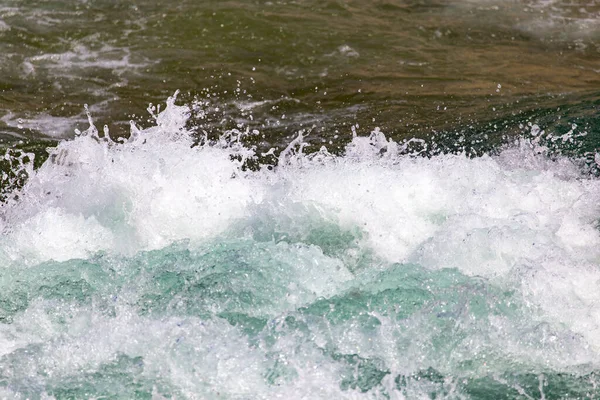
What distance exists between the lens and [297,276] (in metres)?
4.15

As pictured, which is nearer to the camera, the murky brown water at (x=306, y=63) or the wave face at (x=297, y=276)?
the wave face at (x=297, y=276)

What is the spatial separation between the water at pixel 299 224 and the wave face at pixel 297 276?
12mm

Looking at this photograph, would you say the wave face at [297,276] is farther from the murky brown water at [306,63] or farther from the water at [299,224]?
the murky brown water at [306,63]

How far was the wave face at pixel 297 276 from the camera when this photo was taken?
3523 millimetres

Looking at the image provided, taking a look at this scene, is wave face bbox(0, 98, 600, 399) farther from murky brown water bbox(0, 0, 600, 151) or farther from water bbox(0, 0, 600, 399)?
murky brown water bbox(0, 0, 600, 151)

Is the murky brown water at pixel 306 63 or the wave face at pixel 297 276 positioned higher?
the wave face at pixel 297 276

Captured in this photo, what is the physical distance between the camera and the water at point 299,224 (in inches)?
141

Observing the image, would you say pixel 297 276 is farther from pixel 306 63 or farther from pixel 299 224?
pixel 306 63

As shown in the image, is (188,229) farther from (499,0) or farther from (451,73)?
(499,0)

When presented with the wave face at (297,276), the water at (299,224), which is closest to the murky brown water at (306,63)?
the water at (299,224)

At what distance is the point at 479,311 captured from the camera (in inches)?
150

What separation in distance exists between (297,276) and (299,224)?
77 cm

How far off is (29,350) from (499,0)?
8.10 m

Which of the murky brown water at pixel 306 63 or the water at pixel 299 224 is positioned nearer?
the water at pixel 299 224
